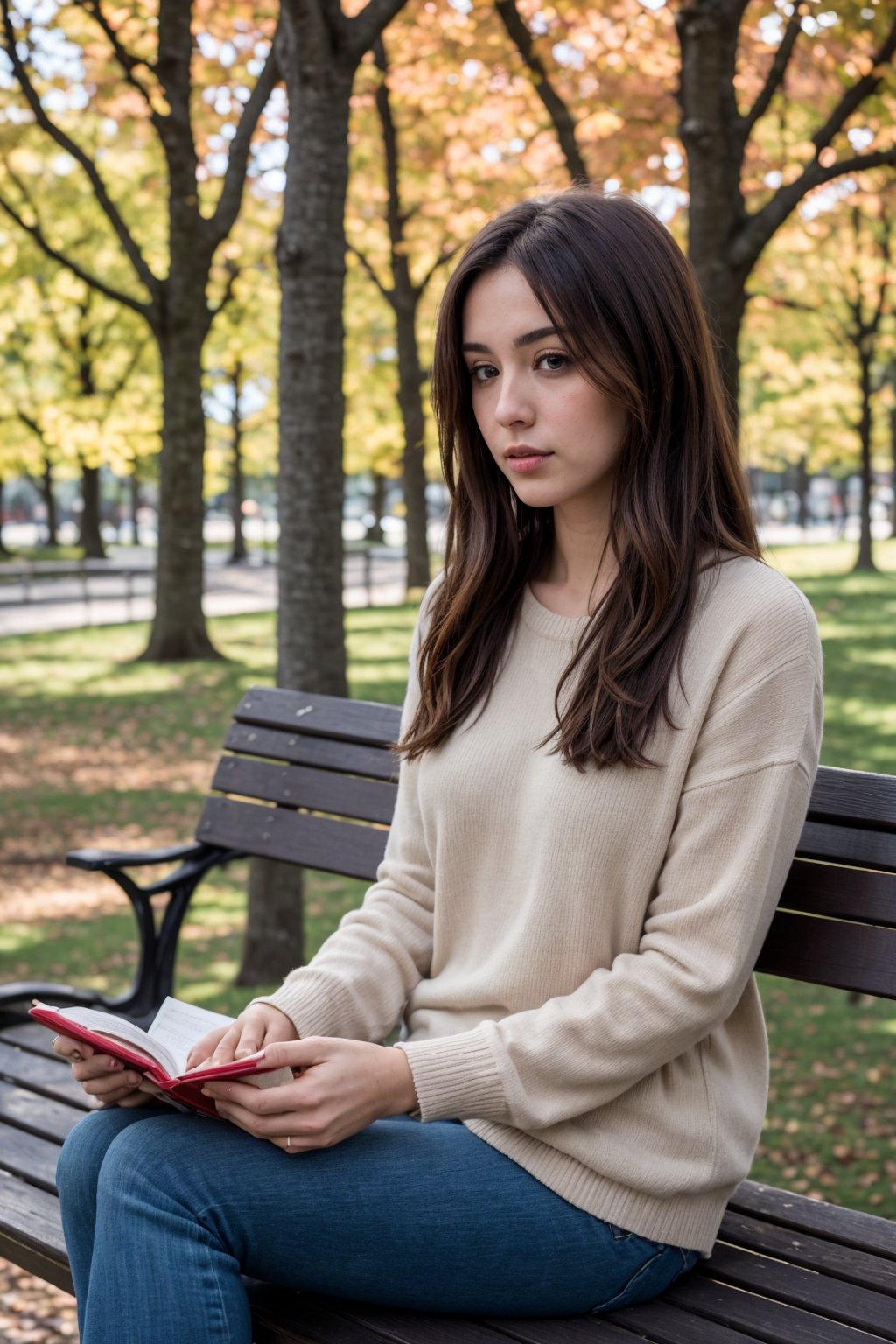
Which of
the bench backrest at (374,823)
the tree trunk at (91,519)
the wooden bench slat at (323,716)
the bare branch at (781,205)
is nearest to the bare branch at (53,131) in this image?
the bare branch at (781,205)

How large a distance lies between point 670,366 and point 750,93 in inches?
387

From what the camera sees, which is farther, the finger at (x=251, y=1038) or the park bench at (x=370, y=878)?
the finger at (x=251, y=1038)

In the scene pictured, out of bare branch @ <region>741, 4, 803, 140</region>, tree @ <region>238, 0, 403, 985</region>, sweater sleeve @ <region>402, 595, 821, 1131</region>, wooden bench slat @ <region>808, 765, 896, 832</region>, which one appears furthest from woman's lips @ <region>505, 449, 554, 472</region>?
bare branch @ <region>741, 4, 803, 140</region>

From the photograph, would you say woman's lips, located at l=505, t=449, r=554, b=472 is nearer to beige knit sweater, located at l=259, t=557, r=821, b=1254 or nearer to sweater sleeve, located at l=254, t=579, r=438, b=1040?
beige knit sweater, located at l=259, t=557, r=821, b=1254

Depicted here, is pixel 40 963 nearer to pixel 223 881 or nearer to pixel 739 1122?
pixel 223 881

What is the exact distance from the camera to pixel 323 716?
4.02 meters

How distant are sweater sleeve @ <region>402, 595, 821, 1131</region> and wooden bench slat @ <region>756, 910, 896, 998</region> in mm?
518

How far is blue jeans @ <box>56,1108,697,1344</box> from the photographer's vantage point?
2197mm

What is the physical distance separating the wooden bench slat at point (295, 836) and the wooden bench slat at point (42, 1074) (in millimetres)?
715

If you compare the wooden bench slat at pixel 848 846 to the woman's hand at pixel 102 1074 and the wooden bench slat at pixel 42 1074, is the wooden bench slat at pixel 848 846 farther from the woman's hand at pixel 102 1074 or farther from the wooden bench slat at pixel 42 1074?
the wooden bench slat at pixel 42 1074

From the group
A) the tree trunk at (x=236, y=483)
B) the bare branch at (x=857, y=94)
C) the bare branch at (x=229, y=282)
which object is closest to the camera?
the bare branch at (x=857, y=94)

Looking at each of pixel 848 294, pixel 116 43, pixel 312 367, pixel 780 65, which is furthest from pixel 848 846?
pixel 848 294

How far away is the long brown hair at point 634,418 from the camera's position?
246cm

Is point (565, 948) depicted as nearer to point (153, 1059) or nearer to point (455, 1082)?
point (455, 1082)
